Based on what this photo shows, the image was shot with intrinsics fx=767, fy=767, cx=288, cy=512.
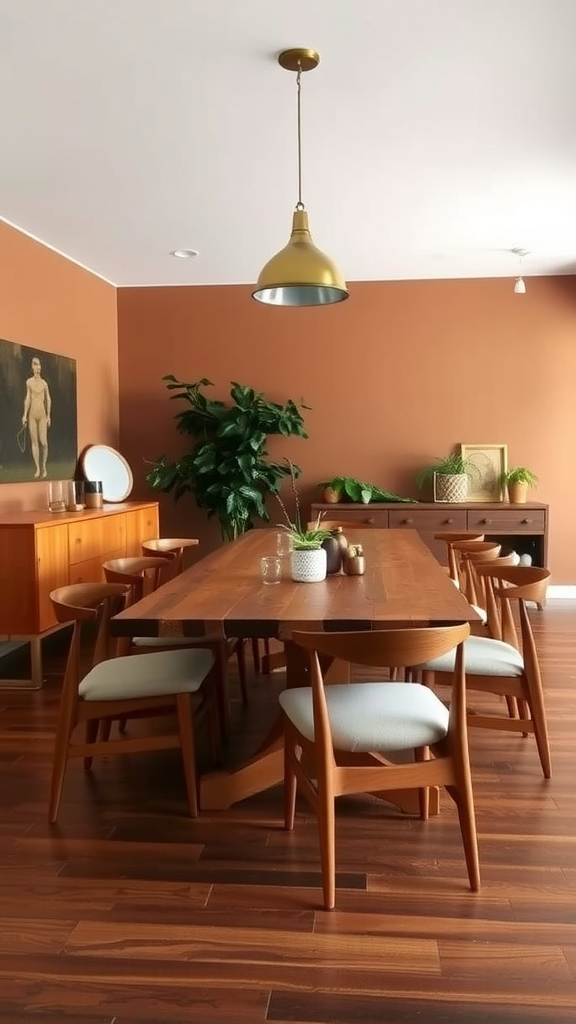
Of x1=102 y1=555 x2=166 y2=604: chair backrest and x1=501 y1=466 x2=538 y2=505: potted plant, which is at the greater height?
x1=501 y1=466 x2=538 y2=505: potted plant

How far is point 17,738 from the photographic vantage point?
349cm

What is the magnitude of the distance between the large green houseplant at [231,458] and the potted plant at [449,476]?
45.2 inches

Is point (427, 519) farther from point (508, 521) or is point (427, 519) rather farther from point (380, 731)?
point (380, 731)

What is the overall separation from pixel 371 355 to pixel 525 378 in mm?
1330

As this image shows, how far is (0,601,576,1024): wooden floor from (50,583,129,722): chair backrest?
467 millimetres

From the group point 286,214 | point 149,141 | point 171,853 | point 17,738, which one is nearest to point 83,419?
point 286,214

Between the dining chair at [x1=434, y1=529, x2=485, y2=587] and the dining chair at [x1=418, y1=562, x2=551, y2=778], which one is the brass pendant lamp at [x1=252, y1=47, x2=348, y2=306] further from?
the dining chair at [x1=434, y1=529, x2=485, y2=587]

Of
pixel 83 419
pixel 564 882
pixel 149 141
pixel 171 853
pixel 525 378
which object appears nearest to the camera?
pixel 564 882

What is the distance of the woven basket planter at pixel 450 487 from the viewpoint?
6414mm

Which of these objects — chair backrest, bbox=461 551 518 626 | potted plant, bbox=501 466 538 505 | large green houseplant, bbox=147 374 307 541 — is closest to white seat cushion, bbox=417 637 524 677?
chair backrest, bbox=461 551 518 626

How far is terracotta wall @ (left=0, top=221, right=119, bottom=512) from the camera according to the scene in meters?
4.93

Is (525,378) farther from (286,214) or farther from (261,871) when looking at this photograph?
(261,871)

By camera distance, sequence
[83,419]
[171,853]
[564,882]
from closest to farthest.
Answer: [564,882] → [171,853] → [83,419]

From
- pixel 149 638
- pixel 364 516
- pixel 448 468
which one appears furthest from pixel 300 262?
pixel 448 468
